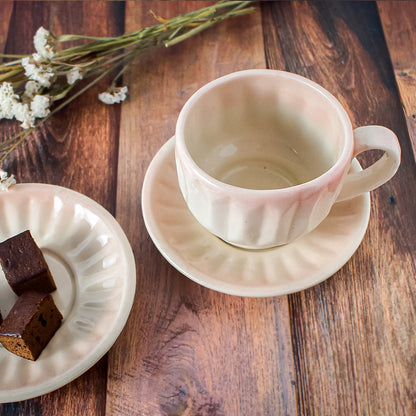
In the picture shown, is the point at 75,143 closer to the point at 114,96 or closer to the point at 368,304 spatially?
the point at 114,96

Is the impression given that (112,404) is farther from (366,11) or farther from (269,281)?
(366,11)

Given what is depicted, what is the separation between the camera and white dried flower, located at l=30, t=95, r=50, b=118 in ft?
2.85

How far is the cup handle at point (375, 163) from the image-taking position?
62 centimetres

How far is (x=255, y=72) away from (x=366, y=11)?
46cm

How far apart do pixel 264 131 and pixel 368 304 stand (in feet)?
0.95

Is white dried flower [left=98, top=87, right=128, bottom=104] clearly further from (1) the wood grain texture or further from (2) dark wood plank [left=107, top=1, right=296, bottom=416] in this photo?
(1) the wood grain texture

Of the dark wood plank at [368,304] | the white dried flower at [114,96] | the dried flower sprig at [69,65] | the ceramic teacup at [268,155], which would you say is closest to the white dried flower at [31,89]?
the dried flower sprig at [69,65]

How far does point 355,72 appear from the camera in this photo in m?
0.95

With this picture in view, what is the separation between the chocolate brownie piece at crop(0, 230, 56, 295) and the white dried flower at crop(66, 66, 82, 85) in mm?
323

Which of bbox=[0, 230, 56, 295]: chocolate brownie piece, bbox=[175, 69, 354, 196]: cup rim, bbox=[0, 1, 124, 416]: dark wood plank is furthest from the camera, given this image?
bbox=[0, 1, 124, 416]: dark wood plank

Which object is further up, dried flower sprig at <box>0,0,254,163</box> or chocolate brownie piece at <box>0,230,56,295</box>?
dried flower sprig at <box>0,0,254,163</box>

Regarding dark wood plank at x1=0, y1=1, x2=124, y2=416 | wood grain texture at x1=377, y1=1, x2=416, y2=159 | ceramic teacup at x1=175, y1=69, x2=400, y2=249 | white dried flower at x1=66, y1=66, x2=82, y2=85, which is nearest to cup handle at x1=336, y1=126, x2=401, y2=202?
ceramic teacup at x1=175, y1=69, x2=400, y2=249

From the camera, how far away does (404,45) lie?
968 mm

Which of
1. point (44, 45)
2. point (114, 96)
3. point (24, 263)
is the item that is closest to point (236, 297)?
point (24, 263)
